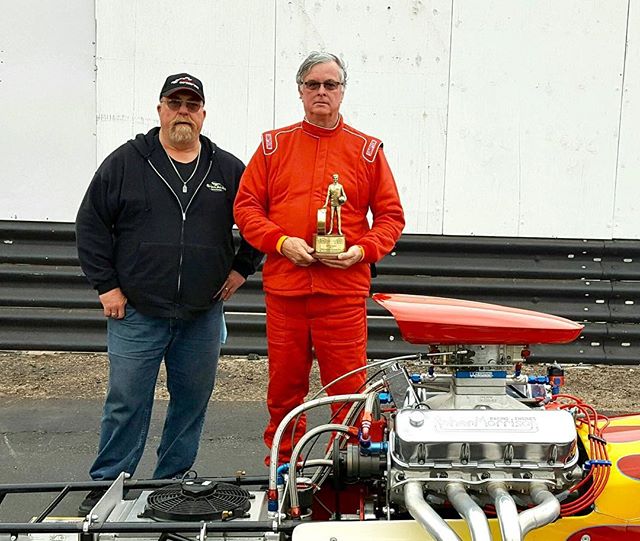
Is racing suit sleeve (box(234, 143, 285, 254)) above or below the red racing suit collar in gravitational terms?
below

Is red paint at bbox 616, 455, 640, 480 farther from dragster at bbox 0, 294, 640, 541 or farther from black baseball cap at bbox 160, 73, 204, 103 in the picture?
black baseball cap at bbox 160, 73, 204, 103

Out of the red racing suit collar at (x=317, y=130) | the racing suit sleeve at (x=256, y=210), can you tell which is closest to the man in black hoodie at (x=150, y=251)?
the racing suit sleeve at (x=256, y=210)

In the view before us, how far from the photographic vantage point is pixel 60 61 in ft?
18.6

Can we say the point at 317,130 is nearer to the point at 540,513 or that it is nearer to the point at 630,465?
the point at 630,465

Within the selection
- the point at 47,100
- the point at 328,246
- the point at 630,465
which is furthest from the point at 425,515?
the point at 47,100

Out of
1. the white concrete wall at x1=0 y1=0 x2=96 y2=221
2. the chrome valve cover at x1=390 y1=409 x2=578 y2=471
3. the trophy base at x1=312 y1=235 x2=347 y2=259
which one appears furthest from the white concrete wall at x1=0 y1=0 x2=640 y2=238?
the chrome valve cover at x1=390 y1=409 x2=578 y2=471

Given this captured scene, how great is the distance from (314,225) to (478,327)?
1.37 metres

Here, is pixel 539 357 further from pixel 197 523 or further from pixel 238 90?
pixel 197 523

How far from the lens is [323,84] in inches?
141

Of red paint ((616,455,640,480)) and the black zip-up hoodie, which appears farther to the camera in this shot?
the black zip-up hoodie

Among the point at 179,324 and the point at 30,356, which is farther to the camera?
the point at 30,356

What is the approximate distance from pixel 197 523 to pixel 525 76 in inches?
168

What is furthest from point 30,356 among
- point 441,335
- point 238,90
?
point 441,335

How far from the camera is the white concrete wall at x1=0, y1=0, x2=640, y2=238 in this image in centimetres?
561
